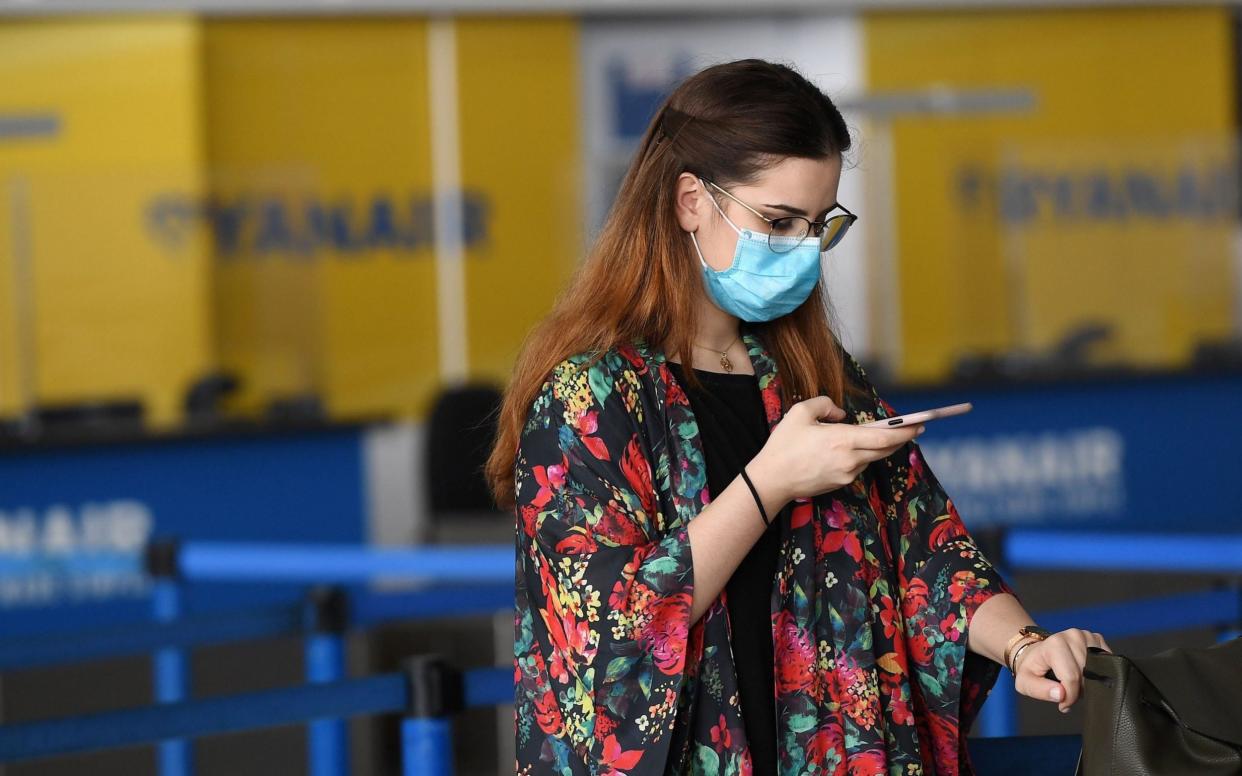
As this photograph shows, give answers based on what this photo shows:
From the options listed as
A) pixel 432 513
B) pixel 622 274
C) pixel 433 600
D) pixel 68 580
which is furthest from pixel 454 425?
pixel 622 274

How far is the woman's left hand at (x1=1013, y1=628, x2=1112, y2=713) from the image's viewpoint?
1363mm

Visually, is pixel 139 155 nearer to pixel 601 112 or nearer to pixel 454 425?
pixel 601 112

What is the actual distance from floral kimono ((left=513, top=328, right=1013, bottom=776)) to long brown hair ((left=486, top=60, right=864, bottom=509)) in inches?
1.4

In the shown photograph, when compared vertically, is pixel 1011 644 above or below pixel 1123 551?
above

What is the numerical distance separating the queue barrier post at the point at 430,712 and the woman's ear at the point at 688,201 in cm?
60

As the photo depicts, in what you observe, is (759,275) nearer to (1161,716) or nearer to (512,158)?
(1161,716)

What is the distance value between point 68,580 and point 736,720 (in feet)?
13.7

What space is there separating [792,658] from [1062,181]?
21.7ft

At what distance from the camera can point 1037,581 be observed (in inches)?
214

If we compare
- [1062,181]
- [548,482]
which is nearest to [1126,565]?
[548,482]

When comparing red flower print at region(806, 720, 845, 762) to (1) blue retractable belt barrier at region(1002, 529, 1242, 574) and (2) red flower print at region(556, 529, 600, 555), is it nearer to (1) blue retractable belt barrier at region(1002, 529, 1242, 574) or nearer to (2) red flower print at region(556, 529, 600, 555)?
(2) red flower print at region(556, 529, 600, 555)

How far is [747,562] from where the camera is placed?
146cm

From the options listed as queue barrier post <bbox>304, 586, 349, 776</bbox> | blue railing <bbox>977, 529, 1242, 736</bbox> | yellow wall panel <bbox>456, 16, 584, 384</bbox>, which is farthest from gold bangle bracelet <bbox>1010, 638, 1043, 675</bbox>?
yellow wall panel <bbox>456, 16, 584, 384</bbox>

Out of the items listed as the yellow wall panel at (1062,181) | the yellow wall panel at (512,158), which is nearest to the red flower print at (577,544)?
the yellow wall panel at (1062,181)
